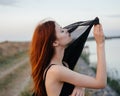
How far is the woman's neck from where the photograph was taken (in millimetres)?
3242

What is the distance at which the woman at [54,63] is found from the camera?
125 inches

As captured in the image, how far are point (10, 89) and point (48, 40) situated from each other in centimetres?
1108

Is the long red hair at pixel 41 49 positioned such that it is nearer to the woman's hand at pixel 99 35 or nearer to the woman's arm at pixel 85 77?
the woman's arm at pixel 85 77

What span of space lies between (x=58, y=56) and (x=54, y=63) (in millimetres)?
67

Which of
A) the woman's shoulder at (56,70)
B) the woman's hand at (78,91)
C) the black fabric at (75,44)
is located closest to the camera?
the woman's shoulder at (56,70)

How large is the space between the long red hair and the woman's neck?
1.1 inches

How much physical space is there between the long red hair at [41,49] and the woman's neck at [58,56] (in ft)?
0.09

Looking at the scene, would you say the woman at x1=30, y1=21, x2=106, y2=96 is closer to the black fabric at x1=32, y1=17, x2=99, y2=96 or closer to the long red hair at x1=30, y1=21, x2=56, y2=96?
the long red hair at x1=30, y1=21, x2=56, y2=96

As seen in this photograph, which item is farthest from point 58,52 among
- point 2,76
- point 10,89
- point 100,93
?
point 2,76

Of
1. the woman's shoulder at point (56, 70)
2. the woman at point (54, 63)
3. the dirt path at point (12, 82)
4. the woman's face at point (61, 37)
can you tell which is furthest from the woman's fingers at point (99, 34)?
the dirt path at point (12, 82)

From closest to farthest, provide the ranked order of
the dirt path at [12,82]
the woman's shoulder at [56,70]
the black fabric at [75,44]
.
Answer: the woman's shoulder at [56,70]
the black fabric at [75,44]
the dirt path at [12,82]

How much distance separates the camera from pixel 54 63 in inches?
127

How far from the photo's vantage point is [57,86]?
320 cm

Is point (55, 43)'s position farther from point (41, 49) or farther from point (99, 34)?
point (99, 34)
